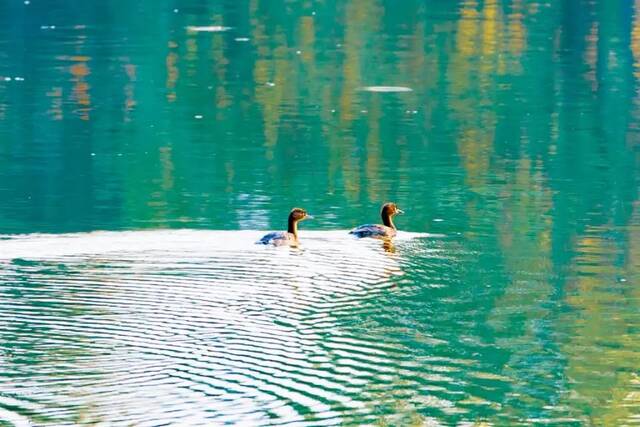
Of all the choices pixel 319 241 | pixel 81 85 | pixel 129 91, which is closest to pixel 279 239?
pixel 319 241

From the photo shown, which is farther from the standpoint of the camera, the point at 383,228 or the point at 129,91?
the point at 129,91

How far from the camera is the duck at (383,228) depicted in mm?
18828

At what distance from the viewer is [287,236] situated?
18.4 m

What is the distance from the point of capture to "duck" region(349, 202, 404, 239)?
18828 mm

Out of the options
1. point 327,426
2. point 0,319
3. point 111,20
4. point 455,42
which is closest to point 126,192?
point 0,319

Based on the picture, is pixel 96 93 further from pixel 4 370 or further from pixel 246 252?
pixel 4 370

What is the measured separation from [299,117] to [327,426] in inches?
750

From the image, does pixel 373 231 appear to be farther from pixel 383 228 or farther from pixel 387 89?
pixel 387 89

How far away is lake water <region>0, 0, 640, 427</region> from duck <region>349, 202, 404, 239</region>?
255 mm

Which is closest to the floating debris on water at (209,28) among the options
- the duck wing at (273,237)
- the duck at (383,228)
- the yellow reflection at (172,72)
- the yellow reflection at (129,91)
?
the yellow reflection at (172,72)

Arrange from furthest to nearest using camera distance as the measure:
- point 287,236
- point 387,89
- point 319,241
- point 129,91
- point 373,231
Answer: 1. point 387,89
2. point 129,91
3. point 319,241
4. point 373,231
5. point 287,236

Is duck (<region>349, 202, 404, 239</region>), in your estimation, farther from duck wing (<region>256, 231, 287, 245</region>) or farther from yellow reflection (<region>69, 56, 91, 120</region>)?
yellow reflection (<region>69, 56, 91, 120</region>)

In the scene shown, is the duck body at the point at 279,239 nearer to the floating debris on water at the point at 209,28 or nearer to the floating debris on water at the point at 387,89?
the floating debris on water at the point at 387,89

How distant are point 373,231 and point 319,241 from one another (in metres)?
0.64
